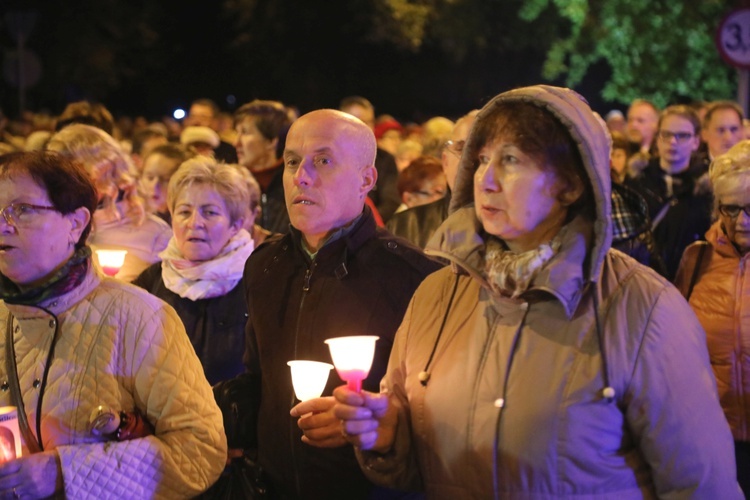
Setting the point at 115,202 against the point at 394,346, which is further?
the point at 115,202

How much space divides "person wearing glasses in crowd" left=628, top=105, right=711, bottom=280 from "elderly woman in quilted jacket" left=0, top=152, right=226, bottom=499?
4.69 m

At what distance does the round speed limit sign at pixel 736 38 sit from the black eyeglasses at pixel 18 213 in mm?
9016

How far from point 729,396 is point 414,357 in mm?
2506

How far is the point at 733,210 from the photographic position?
16.9 feet

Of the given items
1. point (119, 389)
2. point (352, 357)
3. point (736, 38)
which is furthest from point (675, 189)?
point (119, 389)

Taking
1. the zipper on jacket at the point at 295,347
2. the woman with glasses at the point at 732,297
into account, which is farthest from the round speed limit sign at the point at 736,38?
the zipper on jacket at the point at 295,347

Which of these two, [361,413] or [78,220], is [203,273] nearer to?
[78,220]

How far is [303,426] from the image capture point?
10.6 feet

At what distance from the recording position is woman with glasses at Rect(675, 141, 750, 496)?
5.06 metres

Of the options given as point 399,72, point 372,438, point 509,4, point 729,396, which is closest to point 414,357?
point 372,438

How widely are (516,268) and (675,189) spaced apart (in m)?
5.51

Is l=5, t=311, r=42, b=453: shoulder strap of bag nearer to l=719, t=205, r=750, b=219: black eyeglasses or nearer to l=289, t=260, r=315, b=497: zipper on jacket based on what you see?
l=289, t=260, r=315, b=497: zipper on jacket

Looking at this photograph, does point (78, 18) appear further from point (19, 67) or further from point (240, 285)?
point (240, 285)

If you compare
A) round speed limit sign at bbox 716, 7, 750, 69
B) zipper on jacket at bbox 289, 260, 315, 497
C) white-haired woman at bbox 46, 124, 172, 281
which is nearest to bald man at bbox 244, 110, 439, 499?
zipper on jacket at bbox 289, 260, 315, 497
